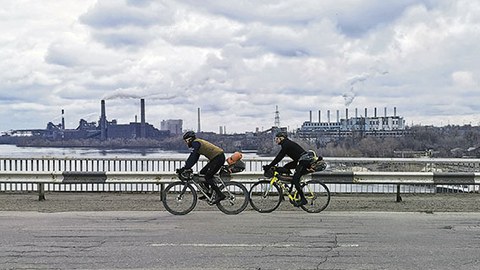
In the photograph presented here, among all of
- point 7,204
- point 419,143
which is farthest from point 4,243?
point 419,143

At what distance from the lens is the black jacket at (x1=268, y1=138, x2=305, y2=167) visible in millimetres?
13078

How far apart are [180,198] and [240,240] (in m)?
4.00

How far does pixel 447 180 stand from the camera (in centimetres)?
1486

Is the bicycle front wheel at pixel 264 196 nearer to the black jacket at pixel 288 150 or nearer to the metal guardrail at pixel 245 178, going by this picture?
the black jacket at pixel 288 150

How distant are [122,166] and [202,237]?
388 inches

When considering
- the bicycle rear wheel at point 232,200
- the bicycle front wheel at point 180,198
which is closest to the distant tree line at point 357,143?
the bicycle rear wheel at point 232,200

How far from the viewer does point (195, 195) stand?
1310cm

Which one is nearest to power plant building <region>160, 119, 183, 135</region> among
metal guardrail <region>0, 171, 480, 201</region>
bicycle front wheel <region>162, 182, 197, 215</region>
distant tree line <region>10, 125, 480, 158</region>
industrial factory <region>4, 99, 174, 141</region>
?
industrial factory <region>4, 99, 174, 141</region>

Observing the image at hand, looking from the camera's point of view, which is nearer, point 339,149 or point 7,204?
point 7,204

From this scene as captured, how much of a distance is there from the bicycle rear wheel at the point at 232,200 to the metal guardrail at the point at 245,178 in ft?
6.30

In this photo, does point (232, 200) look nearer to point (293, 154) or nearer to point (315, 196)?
point (293, 154)

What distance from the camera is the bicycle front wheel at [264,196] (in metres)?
13.3

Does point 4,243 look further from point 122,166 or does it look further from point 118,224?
point 122,166

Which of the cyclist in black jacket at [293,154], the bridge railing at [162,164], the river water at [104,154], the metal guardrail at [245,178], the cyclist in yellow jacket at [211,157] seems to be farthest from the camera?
the river water at [104,154]
